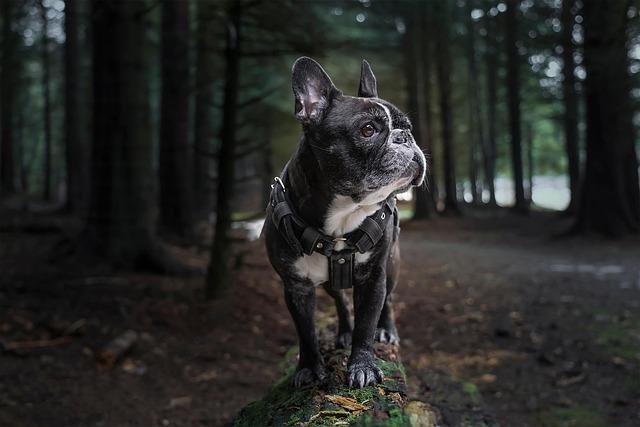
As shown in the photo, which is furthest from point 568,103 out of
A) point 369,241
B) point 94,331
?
point 369,241

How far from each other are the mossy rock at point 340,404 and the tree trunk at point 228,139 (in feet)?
13.5

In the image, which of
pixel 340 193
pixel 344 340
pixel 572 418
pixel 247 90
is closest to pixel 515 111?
pixel 247 90

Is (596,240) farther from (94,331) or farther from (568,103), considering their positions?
(94,331)

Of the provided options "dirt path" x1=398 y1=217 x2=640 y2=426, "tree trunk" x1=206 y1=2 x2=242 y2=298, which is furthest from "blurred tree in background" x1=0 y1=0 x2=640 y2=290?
"dirt path" x1=398 y1=217 x2=640 y2=426

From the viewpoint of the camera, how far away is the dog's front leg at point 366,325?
2.91 meters

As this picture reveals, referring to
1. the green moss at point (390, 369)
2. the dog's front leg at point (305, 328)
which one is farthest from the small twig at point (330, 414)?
the green moss at point (390, 369)

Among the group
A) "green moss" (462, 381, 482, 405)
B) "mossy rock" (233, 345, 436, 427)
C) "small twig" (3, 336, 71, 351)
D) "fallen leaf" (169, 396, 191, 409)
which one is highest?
"mossy rock" (233, 345, 436, 427)

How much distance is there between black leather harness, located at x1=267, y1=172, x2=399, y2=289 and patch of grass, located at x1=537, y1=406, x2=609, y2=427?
389 cm

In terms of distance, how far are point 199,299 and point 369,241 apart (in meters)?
5.94

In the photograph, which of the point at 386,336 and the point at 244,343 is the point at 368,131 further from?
the point at 244,343

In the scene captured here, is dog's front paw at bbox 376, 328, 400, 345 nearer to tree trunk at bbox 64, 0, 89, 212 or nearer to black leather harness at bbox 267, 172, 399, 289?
black leather harness at bbox 267, 172, 399, 289

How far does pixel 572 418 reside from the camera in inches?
223

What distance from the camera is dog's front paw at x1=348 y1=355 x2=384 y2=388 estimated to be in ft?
9.55

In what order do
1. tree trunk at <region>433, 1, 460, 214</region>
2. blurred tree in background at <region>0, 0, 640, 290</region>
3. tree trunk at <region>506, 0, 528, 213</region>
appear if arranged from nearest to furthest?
blurred tree in background at <region>0, 0, 640, 290</region>
tree trunk at <region>506, 0, 528, 213</region>
tree trunk at <region>433, 1, 460, 214</region>
